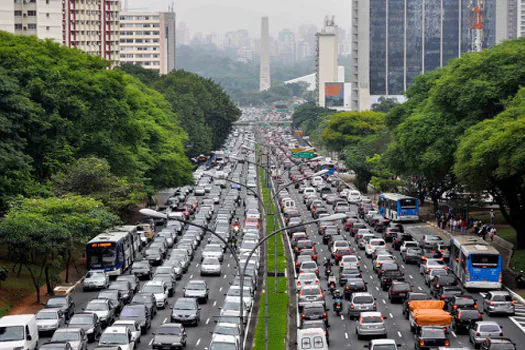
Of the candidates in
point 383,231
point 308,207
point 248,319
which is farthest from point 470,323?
point 308,207

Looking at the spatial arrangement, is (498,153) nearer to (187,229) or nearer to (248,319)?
(248,319)

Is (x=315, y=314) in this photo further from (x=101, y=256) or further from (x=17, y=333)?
(x=101, y=256)

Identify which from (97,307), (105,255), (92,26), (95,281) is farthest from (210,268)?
(92,26)

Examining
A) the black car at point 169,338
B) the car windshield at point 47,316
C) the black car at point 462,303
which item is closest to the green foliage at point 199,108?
the black car at point 462,303

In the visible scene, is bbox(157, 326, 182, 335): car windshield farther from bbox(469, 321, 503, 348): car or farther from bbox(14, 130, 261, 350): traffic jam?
bbox(469, 321, 503, 348): car

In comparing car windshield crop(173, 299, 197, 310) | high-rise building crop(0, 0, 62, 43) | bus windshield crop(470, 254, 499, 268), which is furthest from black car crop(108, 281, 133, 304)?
high-rise building crop(0, 0, 62, 43)
